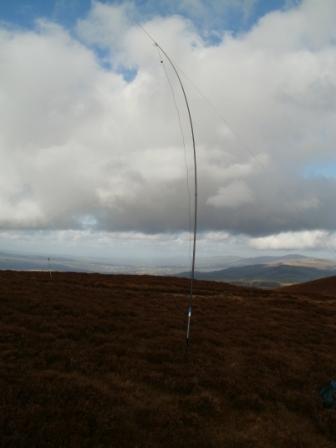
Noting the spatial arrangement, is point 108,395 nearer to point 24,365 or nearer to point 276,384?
point 24,365

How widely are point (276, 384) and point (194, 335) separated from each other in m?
6.61

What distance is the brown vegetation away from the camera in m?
8.28

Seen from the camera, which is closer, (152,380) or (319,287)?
(152,380)

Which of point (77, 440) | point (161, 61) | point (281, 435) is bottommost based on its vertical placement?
point (281, 435)

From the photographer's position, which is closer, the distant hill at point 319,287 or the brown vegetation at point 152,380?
the brown vegetation at point 152,380

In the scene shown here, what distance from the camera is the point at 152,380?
12.1 meters

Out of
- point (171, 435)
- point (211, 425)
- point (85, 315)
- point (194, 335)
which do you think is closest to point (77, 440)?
point (171, 435)

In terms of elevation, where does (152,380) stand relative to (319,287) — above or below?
below

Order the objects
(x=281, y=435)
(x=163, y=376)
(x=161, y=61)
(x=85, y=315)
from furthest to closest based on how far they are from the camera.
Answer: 1. (x=85, y=315)
2. (x=161, y=61)
3. (x=163, y=376)
4. (x=281, y=435)

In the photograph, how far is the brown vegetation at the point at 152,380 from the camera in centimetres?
828

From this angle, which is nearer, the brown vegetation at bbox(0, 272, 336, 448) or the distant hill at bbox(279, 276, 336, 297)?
the brown vegetation at bbox(0, 272, 336, 448)

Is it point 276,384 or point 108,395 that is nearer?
point 108,395

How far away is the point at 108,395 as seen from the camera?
1002cm

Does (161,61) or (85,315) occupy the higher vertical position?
(161,61)
